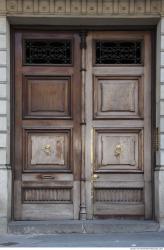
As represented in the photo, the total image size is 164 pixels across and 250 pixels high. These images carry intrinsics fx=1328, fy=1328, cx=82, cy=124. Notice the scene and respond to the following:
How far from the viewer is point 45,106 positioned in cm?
2227

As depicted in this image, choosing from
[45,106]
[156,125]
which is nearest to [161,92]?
[156,125]

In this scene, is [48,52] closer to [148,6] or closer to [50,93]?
[50,93]

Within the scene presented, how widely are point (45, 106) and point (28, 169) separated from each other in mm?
1094

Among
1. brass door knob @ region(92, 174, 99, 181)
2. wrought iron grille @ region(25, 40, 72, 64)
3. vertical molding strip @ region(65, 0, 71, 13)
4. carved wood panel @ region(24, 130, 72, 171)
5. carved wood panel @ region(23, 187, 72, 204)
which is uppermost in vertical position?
vertical molding strip @ region(65, 0, 71, 13)

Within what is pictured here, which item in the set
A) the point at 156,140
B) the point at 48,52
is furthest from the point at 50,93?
the point at 156,140

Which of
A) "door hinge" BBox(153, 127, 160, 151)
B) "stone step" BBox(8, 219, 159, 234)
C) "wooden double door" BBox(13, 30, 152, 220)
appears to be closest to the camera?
"stone step" BBox(8, 219, 159, 234)

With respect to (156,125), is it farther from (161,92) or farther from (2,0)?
(2,0)

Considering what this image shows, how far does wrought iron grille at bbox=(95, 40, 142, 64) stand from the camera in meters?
22.3

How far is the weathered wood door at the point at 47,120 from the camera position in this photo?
22234 millimetres

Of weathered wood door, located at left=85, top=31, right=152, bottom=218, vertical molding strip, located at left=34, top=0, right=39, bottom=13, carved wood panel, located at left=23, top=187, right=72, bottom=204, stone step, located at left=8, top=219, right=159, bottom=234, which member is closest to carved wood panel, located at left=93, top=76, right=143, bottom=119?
weathered wood door, located at left=85, top=31, right=152, bottom=218

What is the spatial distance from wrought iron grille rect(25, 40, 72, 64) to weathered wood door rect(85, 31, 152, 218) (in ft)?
1.20

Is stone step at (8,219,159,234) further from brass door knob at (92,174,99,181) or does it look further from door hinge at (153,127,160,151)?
door hinge at (153,127,160,151)

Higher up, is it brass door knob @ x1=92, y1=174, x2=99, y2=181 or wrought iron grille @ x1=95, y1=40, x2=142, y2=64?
wrought iron grille @ x1=95, y1=40, x2=142, y2=64

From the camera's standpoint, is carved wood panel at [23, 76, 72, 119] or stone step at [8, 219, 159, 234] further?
carved wood panel at [23, 76, 72, 119]
